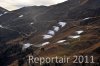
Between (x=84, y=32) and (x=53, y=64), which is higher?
(x=84, y=32)

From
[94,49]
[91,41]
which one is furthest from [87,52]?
[91,41]

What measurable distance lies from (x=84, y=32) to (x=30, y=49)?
129 feet

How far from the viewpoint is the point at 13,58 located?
199250 mm

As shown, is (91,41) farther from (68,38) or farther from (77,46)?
(68,38)

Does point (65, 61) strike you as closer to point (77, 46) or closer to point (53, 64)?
point (53, 64)

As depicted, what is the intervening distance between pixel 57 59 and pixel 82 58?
48.9 ft

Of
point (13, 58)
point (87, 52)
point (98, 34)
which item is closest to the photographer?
point (87, 52)

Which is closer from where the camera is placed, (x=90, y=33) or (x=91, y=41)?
(x=91, y=41)

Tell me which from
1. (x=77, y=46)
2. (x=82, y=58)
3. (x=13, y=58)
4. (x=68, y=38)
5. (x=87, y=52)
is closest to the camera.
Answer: (x=82, y=58)

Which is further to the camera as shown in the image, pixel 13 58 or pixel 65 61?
pixel 13 58

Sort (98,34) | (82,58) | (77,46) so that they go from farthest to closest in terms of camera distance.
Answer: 1. (98,34)
2. (77,46)
3. (82,58)

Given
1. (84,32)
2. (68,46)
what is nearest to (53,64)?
(68,46)

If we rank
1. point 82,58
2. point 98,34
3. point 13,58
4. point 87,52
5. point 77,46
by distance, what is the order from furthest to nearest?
point 13,58, point 98,34, point 77,46, point 87,52, point 82,58

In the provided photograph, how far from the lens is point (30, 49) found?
190 m
